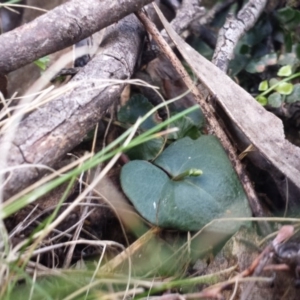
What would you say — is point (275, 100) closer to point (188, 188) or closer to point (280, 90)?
point (280, 90)

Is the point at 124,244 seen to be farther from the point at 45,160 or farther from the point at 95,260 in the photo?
the point at 45,160

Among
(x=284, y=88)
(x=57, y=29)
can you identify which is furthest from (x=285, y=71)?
(x=57, y=29)

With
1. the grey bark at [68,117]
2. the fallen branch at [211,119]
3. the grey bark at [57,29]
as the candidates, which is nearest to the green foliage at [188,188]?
the fallen branch at [211,119]

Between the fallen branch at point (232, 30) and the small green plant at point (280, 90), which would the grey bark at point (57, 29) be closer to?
the fallen branch at point (232, 30)

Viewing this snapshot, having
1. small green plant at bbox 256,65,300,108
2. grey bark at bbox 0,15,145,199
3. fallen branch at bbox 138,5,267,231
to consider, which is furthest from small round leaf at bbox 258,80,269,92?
grey bark at bbox 0,15,145,199

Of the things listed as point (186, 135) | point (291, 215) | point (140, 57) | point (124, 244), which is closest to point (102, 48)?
point (140, 57)

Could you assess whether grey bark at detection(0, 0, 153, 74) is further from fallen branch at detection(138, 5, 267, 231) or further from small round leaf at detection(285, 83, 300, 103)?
small round leaf at detection(285, 83, 300, 103)
